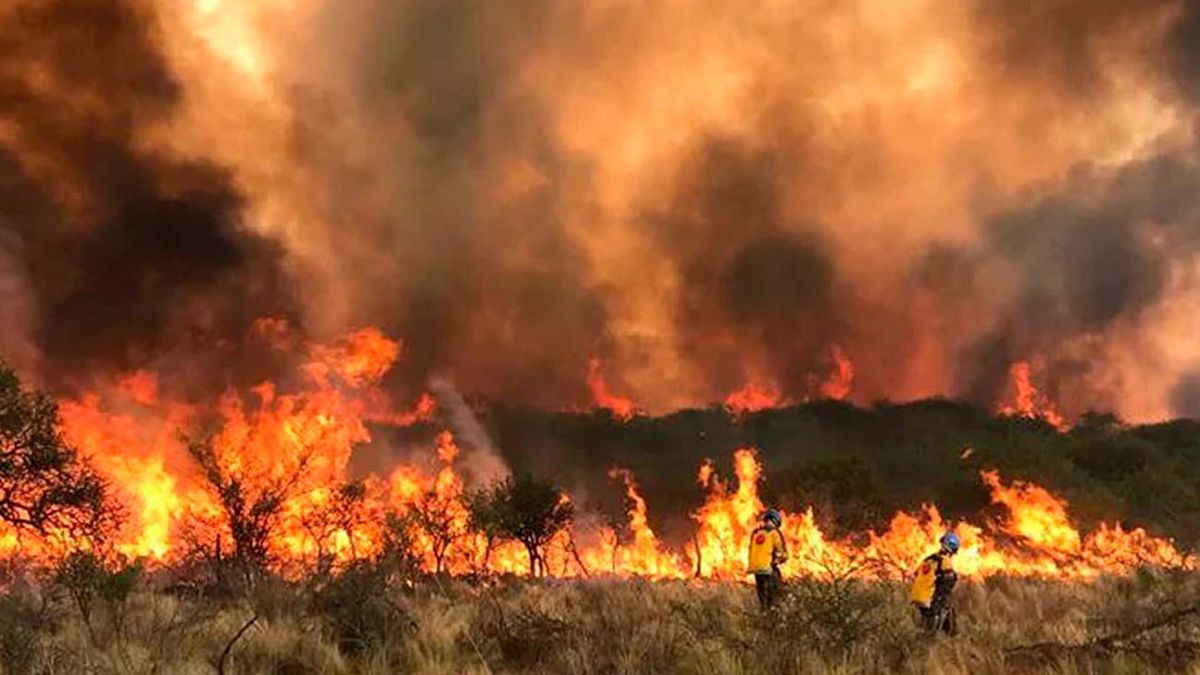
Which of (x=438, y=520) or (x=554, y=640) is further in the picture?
(x=438, y=520)

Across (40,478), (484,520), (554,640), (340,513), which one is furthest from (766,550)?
(340,513)

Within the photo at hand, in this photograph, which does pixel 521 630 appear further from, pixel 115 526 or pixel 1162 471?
pixel 1162 471

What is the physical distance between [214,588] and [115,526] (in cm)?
585

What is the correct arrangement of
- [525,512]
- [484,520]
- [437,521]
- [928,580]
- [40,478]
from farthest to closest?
[525,512]
[484,520]
[437,521]
[40,478]
[928,580]

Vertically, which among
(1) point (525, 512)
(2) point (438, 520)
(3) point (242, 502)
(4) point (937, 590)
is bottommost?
(4) point (937, 590)

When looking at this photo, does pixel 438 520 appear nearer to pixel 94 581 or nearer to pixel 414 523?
pixel 414 523

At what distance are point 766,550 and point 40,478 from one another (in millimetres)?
19293

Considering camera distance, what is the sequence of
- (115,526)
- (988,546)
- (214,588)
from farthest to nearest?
1. (988,546)
2. (115,526)
3. (214,588)

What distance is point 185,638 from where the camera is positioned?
480 inches

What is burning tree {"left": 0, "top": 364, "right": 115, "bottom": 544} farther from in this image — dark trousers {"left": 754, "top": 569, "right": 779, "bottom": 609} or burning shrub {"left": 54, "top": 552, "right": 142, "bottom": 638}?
dark trousers {"left": 754, "top": 569, "right": 779, "bottom": 609}

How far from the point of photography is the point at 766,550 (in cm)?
1872

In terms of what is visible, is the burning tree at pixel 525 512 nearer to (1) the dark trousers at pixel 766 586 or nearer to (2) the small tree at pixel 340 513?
(2) the small tree at pixel 340 513

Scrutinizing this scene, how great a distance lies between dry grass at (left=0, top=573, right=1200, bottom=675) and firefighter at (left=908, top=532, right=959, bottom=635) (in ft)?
1.51

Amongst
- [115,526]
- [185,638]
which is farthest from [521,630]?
[115,526]
